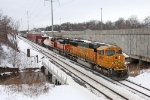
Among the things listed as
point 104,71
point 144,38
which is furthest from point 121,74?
point 144,38

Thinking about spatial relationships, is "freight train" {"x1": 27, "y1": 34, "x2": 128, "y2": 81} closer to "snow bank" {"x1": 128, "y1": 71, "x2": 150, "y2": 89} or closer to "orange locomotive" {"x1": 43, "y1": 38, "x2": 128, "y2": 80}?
"orange locomotive" {"x1": 43, "y1": 38, "x2": 128, "y2": 80}

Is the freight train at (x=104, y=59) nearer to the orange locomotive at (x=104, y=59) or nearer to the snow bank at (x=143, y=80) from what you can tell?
the orange locomotive at (x=104, y=59)

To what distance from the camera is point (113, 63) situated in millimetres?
17938

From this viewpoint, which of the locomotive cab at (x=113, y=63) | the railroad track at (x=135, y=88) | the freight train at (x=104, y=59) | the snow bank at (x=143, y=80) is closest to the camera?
the railroad track at (x=135, y=88)

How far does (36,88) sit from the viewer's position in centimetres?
1416

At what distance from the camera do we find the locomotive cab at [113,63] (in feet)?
57.4

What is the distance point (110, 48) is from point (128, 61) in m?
13.1

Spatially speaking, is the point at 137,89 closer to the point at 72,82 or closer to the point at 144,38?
the point at 72,82

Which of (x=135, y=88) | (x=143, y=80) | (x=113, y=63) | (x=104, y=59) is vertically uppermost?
(x=104, y=59)

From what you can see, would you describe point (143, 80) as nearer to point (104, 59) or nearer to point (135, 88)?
point (135, 88)

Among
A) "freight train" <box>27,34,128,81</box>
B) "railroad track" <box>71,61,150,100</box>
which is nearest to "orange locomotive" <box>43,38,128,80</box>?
"freight train" <box>27,34,128,81</box>

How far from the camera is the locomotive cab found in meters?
17.5

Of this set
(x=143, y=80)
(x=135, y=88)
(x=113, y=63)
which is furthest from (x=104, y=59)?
(x=135, y=88)

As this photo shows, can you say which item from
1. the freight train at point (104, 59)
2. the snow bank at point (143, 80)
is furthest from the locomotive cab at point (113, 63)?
the snow bank at point (143, 80)
